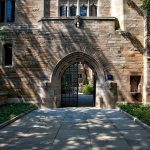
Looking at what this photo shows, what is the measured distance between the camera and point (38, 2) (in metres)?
16.9

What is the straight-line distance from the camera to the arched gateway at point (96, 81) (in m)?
14.5

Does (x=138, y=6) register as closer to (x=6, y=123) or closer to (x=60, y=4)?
(x=60, y=4)

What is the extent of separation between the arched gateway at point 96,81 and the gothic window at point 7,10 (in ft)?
16.7

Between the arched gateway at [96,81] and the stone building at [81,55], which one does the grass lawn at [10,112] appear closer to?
the stone building at [81,55]

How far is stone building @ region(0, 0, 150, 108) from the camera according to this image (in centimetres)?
1446

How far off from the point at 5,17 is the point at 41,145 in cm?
1254

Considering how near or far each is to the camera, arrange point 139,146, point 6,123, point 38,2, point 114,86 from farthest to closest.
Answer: point 38,2 → point 114,86 → point 6,123 → point 139,146

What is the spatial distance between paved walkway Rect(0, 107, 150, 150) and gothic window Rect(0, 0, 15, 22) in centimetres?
936

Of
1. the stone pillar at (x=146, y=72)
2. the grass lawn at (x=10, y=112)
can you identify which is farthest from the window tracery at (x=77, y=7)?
the grass lawn at (x=10, y=112)

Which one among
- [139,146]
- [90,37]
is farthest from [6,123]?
[90,37]

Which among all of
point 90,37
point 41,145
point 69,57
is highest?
point 90,37

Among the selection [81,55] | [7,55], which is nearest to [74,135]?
[81,55]

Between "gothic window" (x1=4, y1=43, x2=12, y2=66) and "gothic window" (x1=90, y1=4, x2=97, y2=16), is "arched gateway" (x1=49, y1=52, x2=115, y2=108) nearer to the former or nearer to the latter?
"gothic window" (x1=4, y1=43, x2=12, y2=66)

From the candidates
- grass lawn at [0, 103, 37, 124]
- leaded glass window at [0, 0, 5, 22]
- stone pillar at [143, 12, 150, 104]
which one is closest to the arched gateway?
grass lawn at [0, 103, 37, 124]
